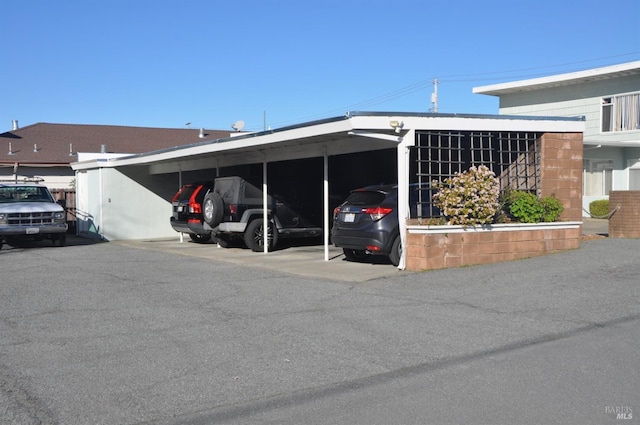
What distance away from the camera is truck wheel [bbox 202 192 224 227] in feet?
→ 55.9

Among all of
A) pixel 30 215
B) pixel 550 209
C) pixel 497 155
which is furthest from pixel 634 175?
pixel 30 215

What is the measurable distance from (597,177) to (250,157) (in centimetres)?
1470

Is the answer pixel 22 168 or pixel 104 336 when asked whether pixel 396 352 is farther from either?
pixel 22 168

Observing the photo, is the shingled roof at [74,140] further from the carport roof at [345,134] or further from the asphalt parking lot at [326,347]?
the asphalt parking lot at [326,347]

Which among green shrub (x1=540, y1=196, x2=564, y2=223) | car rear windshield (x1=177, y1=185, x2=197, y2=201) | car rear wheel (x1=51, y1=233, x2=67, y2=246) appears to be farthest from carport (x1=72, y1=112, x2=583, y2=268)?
car rear wheel (x1=51, y1=233, x2=67, y2=246)

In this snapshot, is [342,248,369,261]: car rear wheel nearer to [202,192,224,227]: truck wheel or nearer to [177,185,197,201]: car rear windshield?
[202,192,224,227]: truck wheel

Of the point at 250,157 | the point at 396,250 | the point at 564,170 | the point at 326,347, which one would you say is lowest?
the point at 326,347

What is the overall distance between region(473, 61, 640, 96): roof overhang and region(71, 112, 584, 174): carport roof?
11168 mm

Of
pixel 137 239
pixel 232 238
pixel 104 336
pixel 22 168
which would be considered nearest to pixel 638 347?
pixel 104 336

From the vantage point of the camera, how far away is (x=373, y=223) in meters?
13.0

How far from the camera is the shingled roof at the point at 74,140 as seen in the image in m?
29.3

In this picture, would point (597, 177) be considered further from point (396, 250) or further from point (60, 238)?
point (60, 238)

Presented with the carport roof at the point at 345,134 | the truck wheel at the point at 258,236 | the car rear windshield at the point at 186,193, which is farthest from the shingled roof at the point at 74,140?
the truck wheel at the point at 258,236

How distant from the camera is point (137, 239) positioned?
23.2m
